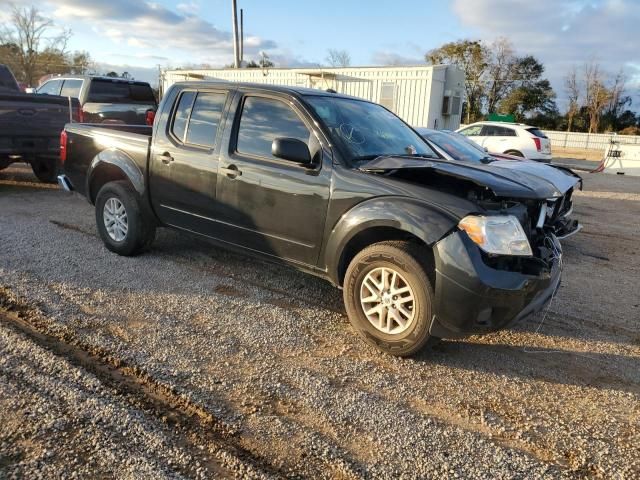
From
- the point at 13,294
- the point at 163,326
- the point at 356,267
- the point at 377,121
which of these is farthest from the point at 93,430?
→ the point at 377,121

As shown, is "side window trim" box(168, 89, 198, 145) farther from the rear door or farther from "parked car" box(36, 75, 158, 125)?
"parked car" box(36, 75, 158, 125)

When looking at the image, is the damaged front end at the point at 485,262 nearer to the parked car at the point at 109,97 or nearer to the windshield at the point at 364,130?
the windshield at the point at 364,130

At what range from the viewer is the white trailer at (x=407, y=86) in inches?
770

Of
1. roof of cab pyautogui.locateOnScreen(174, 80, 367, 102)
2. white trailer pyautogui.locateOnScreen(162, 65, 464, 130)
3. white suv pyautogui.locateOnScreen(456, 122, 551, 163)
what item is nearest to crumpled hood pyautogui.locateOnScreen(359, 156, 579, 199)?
roof of cab pyautogui.locateOnScreen(174, 80, 367, 102)

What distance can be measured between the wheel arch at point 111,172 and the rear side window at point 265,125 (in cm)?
142

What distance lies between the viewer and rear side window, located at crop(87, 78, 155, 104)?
10.8 metres

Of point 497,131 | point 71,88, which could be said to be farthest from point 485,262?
point 497,131

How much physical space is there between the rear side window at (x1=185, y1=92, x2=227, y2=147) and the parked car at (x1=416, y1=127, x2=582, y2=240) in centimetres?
220

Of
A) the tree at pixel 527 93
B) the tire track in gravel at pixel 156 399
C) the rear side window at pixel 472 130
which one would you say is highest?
the tree at pixel 527 93

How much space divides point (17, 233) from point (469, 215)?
5.46 m

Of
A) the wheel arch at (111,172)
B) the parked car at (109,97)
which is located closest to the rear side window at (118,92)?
the parked car at (109,97)

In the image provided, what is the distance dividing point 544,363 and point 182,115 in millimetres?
3848

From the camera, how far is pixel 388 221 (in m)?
3.53

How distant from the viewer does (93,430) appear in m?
2.62
